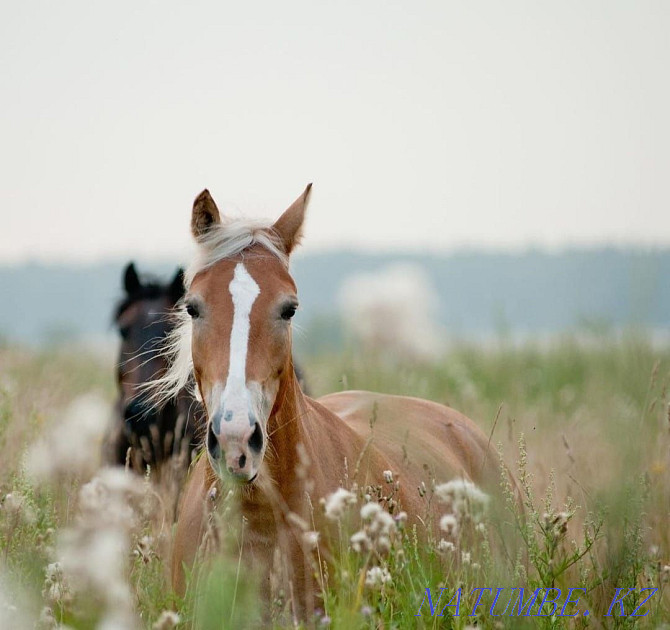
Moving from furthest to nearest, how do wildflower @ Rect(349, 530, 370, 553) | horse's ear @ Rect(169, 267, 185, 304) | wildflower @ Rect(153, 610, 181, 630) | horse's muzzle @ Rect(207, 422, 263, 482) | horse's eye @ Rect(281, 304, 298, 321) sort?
horse's ear @ Rect(169, 267, 185, 304) < horse's eye @ Rect(281, 304, 298, 321) < horse's muzzle @ Rect(207, 422, 263, 482) < wildflower @ Rect(349, 530, 370, 553) < wildflower @ Rect(153, 610, 181, 630)

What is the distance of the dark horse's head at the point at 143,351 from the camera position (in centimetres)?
616

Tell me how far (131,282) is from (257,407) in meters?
4.22

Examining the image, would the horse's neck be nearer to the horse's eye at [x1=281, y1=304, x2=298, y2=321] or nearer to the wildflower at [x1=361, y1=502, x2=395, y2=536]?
the horse's eye at [x1=281, y1=304, x2=298, y2=321]

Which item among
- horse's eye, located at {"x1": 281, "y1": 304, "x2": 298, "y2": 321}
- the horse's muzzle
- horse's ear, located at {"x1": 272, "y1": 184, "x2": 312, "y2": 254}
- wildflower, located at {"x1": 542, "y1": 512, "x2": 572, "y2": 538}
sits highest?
horse's ear, located at {"x1": 272, "y1": 184, "x2": 312, "y2": 254}

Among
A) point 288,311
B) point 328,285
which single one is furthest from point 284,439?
point 328,285

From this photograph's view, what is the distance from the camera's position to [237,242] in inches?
149

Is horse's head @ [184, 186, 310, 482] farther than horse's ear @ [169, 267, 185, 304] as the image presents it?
No

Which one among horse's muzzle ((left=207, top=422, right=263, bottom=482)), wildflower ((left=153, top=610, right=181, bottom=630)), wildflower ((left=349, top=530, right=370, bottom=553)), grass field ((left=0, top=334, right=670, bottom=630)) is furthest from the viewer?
horse's muzzle ((left=207, top=422, right=263, bottom=482))

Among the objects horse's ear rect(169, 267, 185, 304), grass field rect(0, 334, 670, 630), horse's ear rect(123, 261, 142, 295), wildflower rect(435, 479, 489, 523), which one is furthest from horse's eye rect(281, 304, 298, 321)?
horse's ear rect(123, 261, 142, 295)

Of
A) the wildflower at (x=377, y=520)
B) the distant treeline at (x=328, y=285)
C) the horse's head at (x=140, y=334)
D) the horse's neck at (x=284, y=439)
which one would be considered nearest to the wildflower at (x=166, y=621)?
the wildflower at (x=377, y=520)

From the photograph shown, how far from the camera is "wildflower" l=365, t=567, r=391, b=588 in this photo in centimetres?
289

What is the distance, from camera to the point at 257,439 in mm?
3186

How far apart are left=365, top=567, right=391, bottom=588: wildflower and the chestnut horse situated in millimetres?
313

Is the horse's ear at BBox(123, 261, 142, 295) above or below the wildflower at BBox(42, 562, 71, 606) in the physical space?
above
